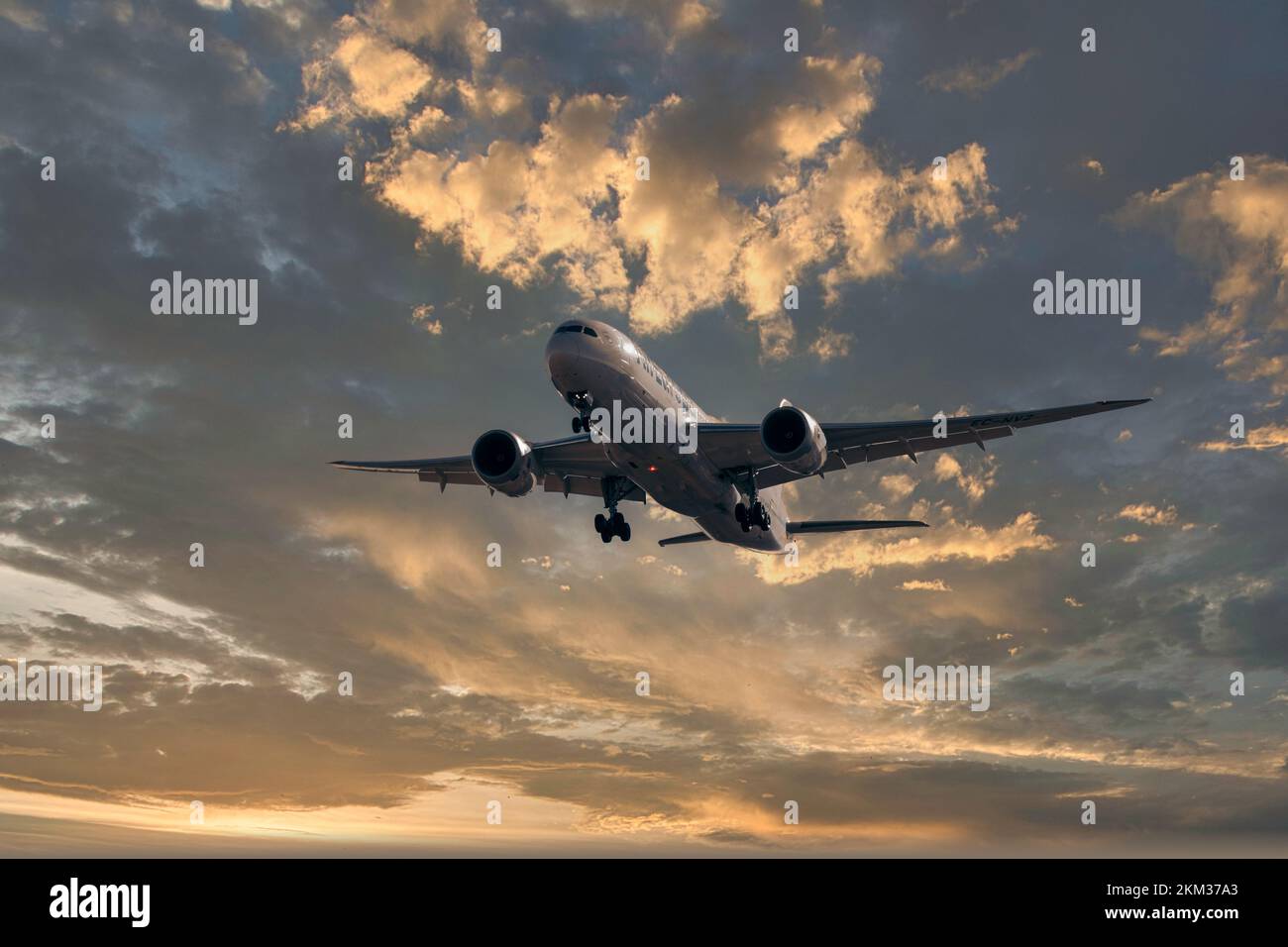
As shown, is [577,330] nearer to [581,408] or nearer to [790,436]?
[581,408]

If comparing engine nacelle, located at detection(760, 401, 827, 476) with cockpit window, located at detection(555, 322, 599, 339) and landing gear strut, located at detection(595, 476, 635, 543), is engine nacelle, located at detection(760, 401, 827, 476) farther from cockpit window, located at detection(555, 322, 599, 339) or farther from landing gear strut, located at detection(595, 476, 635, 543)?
landing gear strut, located at detection(595, 476, 635, 543)

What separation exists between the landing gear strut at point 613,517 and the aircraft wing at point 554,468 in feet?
2.05

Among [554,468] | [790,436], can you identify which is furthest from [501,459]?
[790,436]

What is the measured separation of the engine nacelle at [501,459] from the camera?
41.3 m

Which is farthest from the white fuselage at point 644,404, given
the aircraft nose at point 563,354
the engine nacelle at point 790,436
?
the engine nacelle at point 790,436

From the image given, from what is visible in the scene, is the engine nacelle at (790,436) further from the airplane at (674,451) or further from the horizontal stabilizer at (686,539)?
the horizontal stabilizer at (686,539)

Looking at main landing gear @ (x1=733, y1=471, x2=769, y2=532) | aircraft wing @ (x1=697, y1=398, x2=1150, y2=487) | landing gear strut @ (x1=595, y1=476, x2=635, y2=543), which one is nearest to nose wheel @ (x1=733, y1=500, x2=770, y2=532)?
main landing gear @ (x1=733, y1=471, x2=769, y2=532)

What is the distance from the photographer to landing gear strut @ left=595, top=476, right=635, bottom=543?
153ft

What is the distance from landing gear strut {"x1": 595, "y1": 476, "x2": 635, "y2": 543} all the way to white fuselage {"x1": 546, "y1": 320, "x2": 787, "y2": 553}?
4545 mm

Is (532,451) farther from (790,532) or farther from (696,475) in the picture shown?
(790,532)
